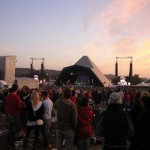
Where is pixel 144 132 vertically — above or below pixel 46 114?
above

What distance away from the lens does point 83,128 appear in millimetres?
7238

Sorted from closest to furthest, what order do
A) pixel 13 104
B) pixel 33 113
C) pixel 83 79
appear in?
pixel 33 113, pixel 13 104, pixel 83 79

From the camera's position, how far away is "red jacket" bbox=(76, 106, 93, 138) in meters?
7.21

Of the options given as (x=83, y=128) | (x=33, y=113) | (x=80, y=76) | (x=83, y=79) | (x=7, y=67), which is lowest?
(x=83, y=128)

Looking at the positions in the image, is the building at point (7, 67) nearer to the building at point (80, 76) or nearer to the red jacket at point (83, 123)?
the building at point (80, 76)

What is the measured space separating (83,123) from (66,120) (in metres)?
0.33

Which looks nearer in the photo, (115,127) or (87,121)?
(115,127)

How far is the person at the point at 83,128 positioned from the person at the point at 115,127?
151cm

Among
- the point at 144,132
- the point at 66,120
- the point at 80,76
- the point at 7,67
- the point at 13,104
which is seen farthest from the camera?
the point at 80,76

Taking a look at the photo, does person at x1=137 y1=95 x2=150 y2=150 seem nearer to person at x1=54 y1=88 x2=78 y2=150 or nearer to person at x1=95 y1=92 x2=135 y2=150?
person at x1=95 y1=92 x2=135 y2=150

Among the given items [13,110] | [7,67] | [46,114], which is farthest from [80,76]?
[13,110]

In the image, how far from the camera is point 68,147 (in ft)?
23.6

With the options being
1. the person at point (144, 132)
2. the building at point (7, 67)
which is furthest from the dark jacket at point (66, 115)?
the building at point (7, 67)

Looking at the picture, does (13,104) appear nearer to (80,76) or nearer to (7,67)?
(7,67)
